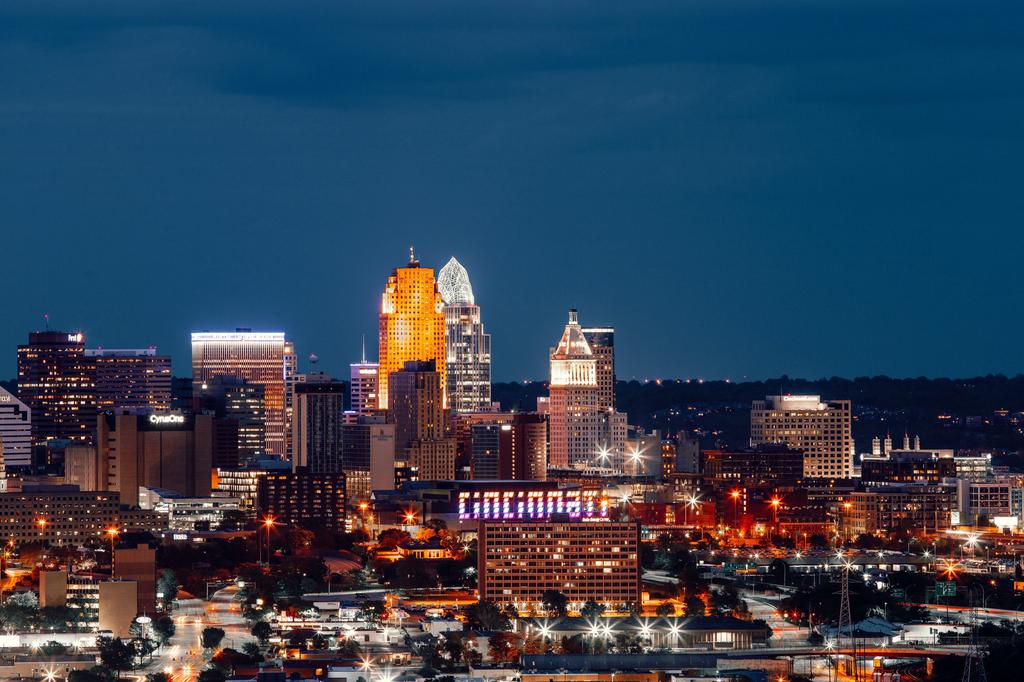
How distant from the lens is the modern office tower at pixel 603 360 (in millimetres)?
197875

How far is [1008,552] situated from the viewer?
5487 inches

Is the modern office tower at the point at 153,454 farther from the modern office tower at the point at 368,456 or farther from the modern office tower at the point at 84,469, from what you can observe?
the modern office tower at the point at 368,456

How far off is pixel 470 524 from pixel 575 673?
59.4m

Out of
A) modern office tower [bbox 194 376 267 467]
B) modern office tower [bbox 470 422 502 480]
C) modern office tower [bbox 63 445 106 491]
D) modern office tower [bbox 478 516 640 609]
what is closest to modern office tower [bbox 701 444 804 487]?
modern office tower [bbox 470 422 502 480]

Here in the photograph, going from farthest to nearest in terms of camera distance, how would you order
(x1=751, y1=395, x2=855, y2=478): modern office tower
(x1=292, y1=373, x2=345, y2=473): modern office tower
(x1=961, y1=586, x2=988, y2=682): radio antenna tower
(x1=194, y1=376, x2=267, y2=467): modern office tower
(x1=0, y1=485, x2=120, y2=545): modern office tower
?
(x1=194, y1=376, x2=267, y2=467): modern office tower → (x1=751, y1=395, x2=855, y2=478): modern office tower → (x1=292, y1=373, x2=345, y2=473): modern office tower → (x1=0, y1=485, x2=120, y2=545): modern office tower → (x1=961, y1=586, x2=988, y2=682): radio antenna tower

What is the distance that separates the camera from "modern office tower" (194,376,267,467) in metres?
187

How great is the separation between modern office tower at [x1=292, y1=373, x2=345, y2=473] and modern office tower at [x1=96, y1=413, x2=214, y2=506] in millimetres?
7928

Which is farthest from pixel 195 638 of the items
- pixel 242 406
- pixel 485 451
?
pixel 242 406

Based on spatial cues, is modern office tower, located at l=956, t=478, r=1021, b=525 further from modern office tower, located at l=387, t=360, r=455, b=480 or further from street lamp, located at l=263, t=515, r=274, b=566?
street lamp, located at l=263, t=515, r=274, b=566

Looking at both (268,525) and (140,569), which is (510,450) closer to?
(268,525)

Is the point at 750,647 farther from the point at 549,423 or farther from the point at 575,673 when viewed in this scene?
the point at 549,423

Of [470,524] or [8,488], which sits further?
[8,488]

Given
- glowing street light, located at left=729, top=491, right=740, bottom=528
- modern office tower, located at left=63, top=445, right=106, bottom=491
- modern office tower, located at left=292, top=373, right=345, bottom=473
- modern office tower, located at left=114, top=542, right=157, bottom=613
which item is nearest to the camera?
modern office tower, located at left=114, top=542, right=157, bottom=613

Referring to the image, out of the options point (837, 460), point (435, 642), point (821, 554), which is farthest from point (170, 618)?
point (837, 460)
